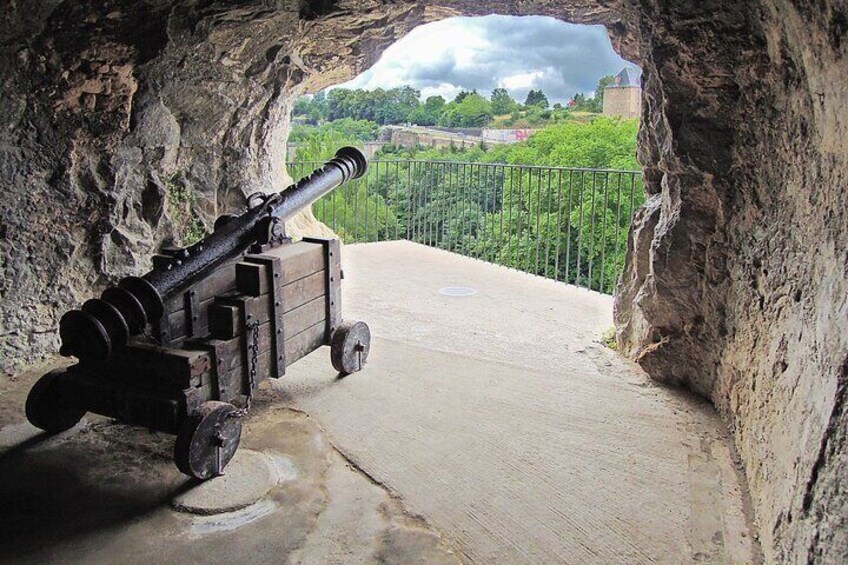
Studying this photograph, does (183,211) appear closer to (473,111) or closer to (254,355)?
(254,355)

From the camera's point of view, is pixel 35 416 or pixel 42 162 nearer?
pixel 35 416

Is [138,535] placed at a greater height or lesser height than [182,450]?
lesser

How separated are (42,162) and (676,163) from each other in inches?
155

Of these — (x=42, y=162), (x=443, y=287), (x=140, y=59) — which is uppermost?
(x=140, y=59)

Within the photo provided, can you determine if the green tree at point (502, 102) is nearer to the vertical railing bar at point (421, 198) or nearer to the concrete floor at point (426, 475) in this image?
Result: the vertical railing bar at point (421, 198)

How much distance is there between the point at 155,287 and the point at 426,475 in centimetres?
151

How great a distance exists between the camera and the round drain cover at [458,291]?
21.5ft

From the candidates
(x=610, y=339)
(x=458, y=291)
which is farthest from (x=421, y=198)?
(x=610, y=339)

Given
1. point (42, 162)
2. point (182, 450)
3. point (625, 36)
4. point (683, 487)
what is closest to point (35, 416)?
point (182, 450)

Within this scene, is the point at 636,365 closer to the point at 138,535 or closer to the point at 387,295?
the point at 387,295

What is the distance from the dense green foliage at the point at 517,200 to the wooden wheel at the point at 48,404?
13.8ft

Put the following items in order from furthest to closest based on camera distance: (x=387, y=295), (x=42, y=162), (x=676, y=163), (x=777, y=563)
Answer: (x=387, y=295)
(x=42, y=162)
(x=676, y=163)
(x=777, y=563)

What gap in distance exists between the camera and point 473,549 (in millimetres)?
2496

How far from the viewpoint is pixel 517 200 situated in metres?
9.60
